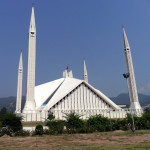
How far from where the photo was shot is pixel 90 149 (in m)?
5.57

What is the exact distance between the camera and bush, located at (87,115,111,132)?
11.2 meters

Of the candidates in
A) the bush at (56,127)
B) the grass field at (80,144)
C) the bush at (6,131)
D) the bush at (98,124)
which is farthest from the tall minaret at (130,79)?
the bush at (6,131)

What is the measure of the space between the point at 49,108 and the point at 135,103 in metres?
13.0

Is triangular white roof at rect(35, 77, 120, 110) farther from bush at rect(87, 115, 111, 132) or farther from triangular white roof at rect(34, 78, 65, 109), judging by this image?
bush at rect(87, 115, 111, 132)

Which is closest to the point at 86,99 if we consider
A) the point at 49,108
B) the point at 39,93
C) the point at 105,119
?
the point at 49,108

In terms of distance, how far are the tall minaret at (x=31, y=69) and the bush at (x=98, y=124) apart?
10036 millimetres

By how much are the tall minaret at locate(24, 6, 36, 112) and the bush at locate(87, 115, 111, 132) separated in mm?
10036

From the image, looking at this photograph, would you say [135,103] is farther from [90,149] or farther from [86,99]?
[90,149]

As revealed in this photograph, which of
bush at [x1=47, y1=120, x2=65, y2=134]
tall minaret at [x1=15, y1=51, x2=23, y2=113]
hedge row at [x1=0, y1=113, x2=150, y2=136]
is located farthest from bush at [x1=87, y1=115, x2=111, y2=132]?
tall minaret at [x1=15, y1=51, x2=23, y2=113]

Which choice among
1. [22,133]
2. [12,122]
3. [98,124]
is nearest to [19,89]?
[12,122]

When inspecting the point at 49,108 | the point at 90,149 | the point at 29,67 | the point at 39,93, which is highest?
the point at 29,67

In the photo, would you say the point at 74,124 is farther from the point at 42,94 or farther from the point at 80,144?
the point at 42,94

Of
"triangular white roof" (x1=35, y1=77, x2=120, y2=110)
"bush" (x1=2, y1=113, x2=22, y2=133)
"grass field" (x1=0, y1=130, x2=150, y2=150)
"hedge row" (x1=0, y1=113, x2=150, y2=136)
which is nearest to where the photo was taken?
"grass field" (x1=0, y1=130, x2=150, y2=150)

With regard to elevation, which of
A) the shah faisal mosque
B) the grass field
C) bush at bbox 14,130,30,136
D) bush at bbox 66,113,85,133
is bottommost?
the grass field
